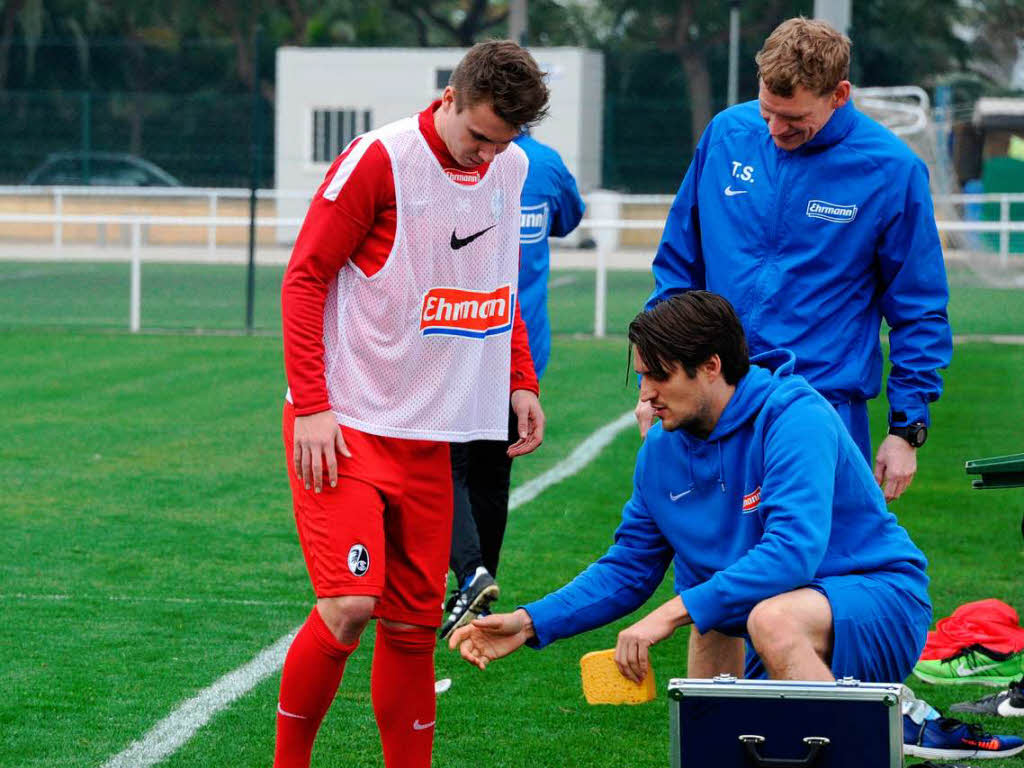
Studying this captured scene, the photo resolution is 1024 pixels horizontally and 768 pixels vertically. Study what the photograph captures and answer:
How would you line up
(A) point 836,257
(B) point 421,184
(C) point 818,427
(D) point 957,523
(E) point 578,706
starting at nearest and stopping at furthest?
(C) point 818,427
(B) point 421,184
(A) point 836,257
(E) point 578,706
(D) point 957,523

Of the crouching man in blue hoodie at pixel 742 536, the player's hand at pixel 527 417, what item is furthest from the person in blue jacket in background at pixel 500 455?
the crouching man in blue hoodie at pixel 742 536

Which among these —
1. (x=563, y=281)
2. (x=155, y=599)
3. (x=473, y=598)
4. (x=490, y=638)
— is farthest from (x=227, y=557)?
(x=563, y=281)

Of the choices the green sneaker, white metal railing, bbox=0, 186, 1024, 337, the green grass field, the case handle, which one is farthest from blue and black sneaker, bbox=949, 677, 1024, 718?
white metal railing, bbox=0, 186, 1024, 337

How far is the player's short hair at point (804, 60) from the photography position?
4410 mm

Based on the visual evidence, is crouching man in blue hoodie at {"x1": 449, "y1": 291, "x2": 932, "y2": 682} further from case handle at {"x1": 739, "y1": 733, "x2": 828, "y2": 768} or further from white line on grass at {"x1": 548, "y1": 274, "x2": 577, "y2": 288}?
white line on grass at {"x1": 548, "y1": 274, "x2": 577, "y2": 288}

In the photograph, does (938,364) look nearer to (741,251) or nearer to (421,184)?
(741,251)

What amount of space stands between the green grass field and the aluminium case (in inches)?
57.9

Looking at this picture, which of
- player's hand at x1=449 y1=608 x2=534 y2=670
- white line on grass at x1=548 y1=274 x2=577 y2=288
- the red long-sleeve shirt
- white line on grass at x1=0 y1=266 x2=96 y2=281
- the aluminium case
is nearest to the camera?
the aluminium case

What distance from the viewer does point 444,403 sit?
4.29 m

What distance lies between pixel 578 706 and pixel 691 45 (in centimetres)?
3907

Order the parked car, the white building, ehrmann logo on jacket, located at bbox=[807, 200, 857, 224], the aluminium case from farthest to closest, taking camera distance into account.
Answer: the white building < the parked car < ehrmann logo on jacket, located at bbox=[807, 200, 857, 224] < the aluminium case

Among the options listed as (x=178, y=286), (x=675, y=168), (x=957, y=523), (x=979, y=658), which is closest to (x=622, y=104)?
(x=675, y=168)

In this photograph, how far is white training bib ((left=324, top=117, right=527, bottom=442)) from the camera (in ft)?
13.6

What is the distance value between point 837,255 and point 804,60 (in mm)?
570
